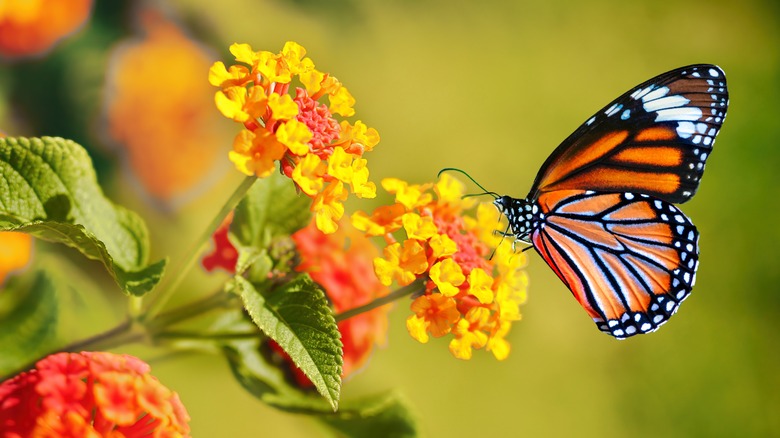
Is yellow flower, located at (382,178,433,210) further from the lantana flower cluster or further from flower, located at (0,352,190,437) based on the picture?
flower, located at (0,352,190,437)

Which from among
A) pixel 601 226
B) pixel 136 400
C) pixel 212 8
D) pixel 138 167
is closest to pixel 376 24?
pixel 212 8

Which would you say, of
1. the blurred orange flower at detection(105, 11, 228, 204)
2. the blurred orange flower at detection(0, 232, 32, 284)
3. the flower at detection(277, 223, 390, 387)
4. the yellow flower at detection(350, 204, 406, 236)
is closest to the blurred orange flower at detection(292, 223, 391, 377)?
the flower at detection(277, 223, 390, 387)

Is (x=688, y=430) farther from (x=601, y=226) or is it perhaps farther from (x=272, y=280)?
(x=272, y=280)

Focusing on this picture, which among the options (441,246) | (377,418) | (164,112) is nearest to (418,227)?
(441,246)

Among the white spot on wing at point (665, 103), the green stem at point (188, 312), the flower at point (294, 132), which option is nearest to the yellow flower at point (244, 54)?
the flower at point (294, 132)

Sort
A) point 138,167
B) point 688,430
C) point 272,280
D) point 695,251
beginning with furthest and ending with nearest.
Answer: point 688,430 < point 138,167 < point 695,251 < point 272,280

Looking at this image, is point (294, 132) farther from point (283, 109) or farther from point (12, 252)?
point (12, 252)
